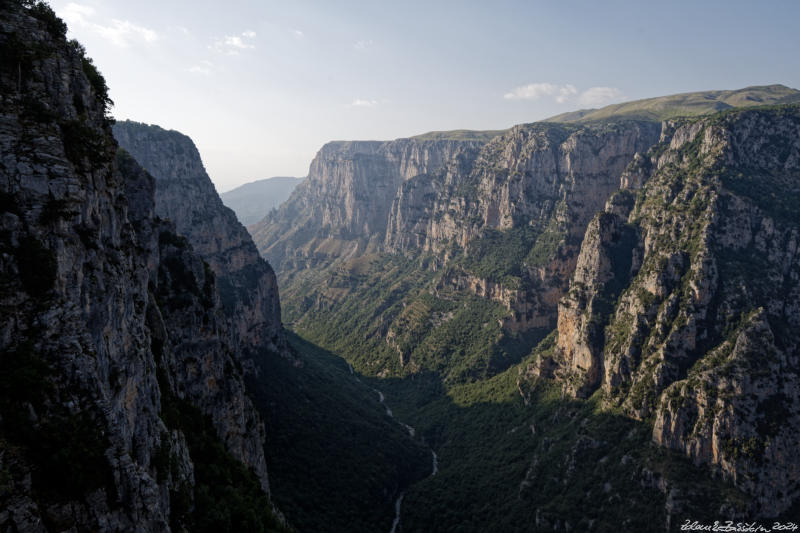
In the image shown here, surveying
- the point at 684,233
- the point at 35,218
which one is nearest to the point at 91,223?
the point at 35,218

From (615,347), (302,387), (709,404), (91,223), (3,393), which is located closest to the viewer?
(3,393)

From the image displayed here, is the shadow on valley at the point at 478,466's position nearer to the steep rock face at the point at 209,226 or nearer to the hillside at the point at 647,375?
the hillside at the point at 647,375

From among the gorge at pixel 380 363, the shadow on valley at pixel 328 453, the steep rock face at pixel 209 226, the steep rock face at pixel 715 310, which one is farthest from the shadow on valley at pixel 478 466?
the steep rock face at pixel 209 226

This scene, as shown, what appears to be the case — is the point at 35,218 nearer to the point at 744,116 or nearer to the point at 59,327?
the point at 59,327

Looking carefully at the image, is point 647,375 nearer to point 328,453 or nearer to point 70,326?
point 328,453

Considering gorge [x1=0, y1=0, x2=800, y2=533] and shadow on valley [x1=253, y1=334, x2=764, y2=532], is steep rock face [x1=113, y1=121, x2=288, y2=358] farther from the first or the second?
shadow on valley [x1=253, y1=334, x2=764, y2=532]

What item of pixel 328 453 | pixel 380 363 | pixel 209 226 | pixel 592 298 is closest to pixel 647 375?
pixel 592 298

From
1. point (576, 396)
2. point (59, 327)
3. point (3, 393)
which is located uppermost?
point (59, 327)
